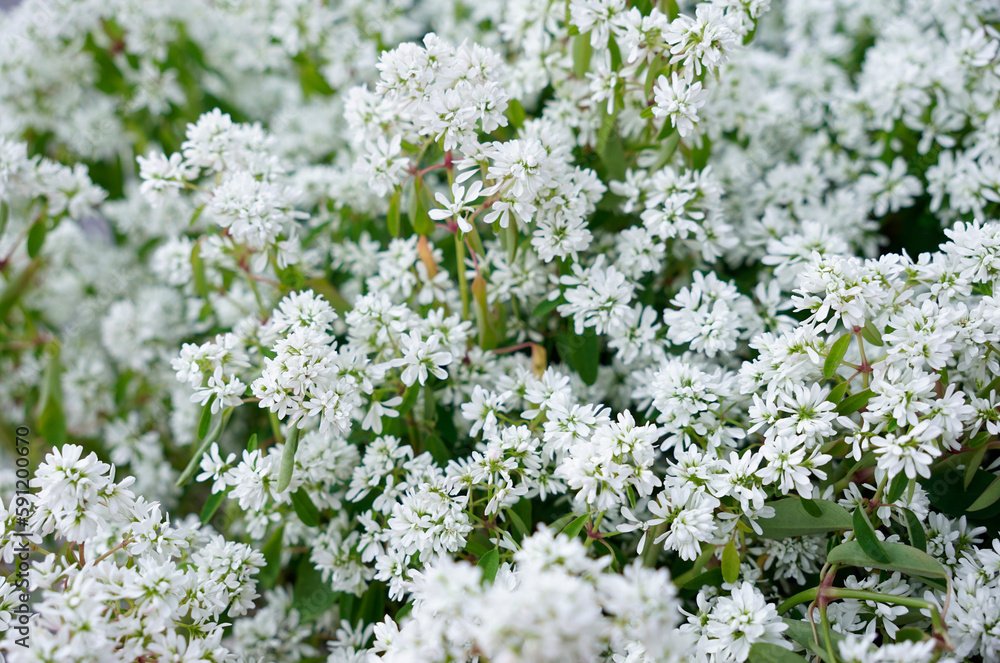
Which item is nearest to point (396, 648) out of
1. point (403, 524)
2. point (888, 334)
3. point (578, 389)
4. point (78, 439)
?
point (403, 524)

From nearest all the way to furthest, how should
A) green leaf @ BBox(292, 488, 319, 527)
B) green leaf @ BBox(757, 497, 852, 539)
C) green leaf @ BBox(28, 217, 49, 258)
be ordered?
1. green leaf @ BBox(757, 497, 852, 539)
2. green leaf @ BBox(292, 488, 319, 527)
3. green leaf @ BBox(28, 217, 49, 258)

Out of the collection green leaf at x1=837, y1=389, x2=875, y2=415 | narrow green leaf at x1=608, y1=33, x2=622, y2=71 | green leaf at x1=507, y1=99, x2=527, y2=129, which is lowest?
green leaf at x1=837, y1=389, x2=875, y2=415

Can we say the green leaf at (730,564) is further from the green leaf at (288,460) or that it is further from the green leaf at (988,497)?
the green leaf at (288,460)

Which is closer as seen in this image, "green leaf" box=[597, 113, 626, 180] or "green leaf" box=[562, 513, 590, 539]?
"green leaf" box=[562, 513, 590, 539]

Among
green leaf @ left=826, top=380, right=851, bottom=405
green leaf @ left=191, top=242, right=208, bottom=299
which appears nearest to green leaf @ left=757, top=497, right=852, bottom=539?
green leaf @ left=826, top=380, right=851, bottom=405

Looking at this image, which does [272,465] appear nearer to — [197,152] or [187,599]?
[187,599]

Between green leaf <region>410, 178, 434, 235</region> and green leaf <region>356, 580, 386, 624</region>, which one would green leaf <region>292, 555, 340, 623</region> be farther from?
green leaf <region>410, 178, 434, 235</region>
